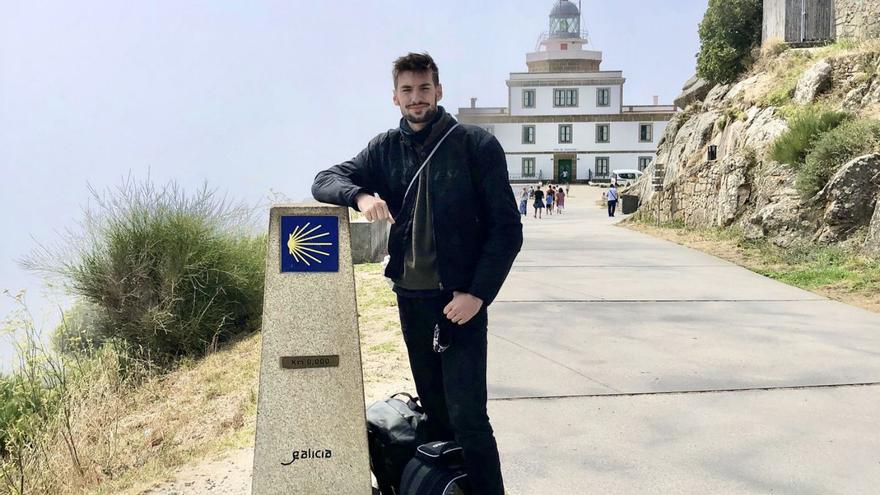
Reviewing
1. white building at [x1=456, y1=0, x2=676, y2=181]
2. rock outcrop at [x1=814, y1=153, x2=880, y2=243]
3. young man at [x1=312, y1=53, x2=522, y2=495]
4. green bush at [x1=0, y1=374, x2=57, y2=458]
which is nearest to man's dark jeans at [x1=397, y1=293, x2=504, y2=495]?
young man at [x1=312, y1=53, x2=522, y2=495]

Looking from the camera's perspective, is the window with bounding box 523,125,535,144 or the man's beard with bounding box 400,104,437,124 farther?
the window with bounding box 523,125,535,144

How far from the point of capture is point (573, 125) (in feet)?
202

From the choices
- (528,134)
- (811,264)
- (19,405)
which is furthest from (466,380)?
(528,134)

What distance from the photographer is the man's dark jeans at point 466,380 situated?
3.00 metres

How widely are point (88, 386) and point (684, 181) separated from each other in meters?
16.0

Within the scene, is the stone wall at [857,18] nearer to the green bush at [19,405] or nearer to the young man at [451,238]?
the young man at [451,238]

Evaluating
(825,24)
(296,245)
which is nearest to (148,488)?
(296,245)

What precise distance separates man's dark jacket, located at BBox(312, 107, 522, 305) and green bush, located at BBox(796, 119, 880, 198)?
1112cm

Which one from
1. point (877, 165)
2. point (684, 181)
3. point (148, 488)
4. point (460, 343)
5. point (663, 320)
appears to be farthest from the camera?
point (684, 181)

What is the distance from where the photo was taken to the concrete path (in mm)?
4039

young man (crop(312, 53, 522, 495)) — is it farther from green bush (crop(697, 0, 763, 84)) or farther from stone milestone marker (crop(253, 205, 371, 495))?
green bush (crop(697, 0, 763, 84))

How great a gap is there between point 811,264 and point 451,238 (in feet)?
32.8

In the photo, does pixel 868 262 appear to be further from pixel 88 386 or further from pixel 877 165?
pixel 88 386

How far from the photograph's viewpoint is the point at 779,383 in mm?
5641
